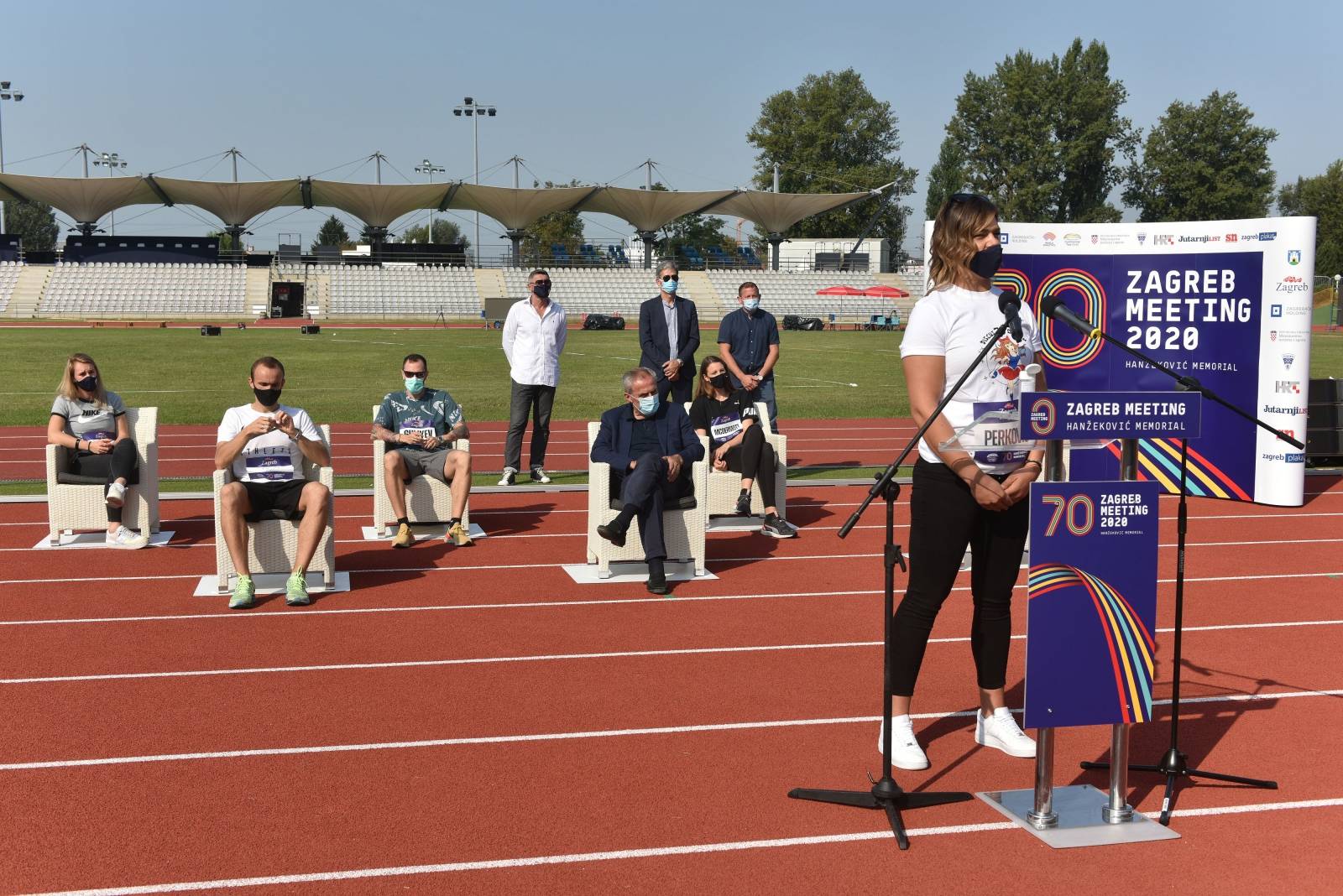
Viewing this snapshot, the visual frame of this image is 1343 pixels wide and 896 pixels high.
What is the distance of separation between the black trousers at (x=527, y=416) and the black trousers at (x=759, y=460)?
104 inches

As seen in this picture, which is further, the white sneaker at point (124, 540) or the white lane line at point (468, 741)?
the white sneaker at point (124, 540)

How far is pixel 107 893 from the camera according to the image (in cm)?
381

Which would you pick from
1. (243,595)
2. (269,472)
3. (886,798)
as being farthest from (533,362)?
(886,798)

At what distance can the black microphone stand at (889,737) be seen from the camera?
411cm

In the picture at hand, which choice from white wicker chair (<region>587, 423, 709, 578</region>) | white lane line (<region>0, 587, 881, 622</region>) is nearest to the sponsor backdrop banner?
white lane line (<region>0, 587, 881, 622</region>)

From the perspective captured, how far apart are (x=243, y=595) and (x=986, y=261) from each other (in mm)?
4854

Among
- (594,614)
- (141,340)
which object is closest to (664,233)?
(141,340)

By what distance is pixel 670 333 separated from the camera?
11.3m

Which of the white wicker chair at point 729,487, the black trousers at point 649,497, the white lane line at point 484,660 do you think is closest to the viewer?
the white lane line at point 484,660

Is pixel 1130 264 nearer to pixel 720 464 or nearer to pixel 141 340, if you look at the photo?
pixel 720 464

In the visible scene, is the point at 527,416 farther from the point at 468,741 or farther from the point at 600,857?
the point at 600,857

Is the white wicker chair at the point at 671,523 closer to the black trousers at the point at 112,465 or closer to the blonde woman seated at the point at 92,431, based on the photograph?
the blonde woman seated at the point at 92,431

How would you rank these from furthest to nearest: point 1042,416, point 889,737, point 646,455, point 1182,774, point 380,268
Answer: point 380,268
point 646,455
point 1182,774
point 889,737
point 1042,416

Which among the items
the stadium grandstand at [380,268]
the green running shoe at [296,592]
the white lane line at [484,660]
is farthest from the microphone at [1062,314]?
the stadium grandstand at [380,268]
